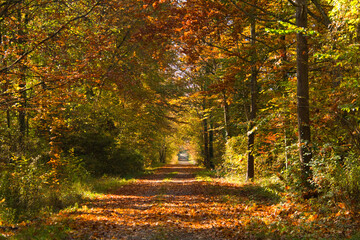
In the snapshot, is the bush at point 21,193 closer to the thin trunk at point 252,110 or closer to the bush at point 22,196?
the bush at point 22,196

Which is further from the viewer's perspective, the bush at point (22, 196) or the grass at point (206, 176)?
the grass at point (206, 176)

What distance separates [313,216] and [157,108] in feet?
65.1

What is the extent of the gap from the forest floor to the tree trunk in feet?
4.35

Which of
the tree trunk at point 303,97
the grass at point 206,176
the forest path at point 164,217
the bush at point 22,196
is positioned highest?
the tree trunk at point 303,97

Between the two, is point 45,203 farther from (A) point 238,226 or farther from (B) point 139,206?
(A) point 238,226

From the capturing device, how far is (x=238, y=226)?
6980 mm

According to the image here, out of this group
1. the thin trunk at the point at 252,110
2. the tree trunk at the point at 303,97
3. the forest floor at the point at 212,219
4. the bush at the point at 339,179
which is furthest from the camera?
the thin trunk at the point at 252,110

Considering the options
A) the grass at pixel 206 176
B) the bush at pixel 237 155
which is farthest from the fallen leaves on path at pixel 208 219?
the grass at pixel 206 176

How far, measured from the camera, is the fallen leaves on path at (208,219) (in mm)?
6094

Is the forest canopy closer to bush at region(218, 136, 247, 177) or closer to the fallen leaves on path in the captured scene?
bush at region(218, 136, 247, 177)

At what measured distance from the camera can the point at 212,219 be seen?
25.8 ft

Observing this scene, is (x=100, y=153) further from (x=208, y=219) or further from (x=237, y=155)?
(x=208, y=219)

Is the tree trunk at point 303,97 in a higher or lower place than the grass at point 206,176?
higher

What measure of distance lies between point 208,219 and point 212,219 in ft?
0.37
